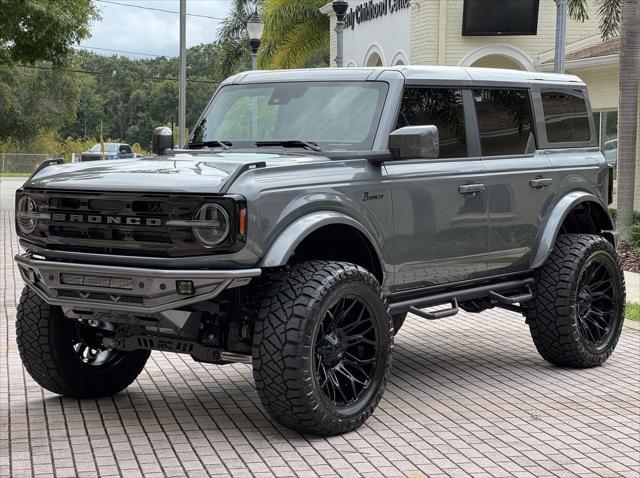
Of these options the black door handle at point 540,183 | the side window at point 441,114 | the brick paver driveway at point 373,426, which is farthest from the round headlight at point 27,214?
the black door handle at point 540,183

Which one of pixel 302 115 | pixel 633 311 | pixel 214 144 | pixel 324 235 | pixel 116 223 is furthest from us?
→ pixel 633 311

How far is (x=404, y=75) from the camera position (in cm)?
766

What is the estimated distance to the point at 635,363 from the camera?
912cm

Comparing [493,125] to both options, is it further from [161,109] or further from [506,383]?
[161,109]

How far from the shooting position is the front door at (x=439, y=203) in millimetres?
Answer: 7367

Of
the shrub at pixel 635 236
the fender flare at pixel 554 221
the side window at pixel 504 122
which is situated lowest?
the shrub at pixel 635 236

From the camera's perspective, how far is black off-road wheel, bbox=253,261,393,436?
6352 millimetres

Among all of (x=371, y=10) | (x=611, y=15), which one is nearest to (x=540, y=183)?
(x=611, y=15)

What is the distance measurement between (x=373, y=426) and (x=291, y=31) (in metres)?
33.2

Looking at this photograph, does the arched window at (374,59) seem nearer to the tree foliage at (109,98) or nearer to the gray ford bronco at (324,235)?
the gray ford bronco at (324,235)

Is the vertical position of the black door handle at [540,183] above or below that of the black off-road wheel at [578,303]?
above

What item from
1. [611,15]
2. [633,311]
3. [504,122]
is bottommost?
[633,311]

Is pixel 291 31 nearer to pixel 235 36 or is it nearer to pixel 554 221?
pixel 235 36

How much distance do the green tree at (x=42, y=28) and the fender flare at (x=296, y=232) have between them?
63.9 ft
